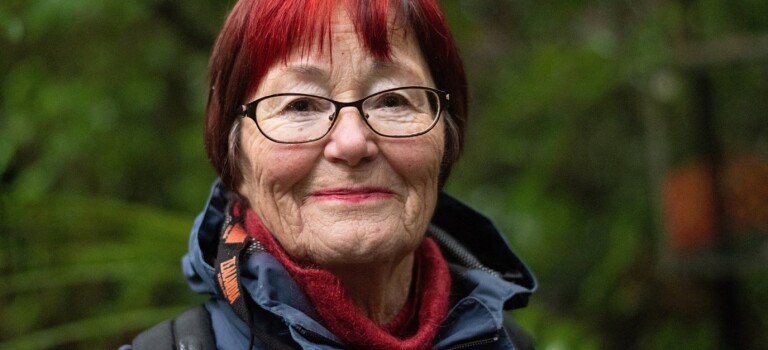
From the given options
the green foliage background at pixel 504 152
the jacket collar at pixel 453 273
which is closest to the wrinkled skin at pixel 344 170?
the jacket collar at pixel 453 273

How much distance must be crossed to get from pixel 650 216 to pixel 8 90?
284 centimetres

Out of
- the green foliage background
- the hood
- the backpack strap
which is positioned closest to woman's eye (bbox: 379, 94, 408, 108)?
the hood

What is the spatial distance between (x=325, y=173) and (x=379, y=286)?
330 millimetres

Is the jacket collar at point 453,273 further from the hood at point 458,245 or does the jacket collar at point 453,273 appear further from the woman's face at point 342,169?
the woman's face at point 342,169

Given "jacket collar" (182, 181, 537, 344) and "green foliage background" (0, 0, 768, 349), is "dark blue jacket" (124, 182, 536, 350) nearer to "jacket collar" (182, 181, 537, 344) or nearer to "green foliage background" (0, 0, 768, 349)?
"jacket collar" (182, 181, 537, 344)

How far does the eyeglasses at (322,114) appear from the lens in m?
1.83

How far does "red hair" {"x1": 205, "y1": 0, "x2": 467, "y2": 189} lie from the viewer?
1.83 meters

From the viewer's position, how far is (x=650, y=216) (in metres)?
4.19

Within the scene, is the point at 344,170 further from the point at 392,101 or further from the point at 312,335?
the point at 312,335

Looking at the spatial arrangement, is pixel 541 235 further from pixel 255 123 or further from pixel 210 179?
pixel 255 123

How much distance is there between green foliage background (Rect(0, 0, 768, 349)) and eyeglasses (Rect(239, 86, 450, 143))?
1273mm

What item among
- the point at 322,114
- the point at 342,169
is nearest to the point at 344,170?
the point at 342,169

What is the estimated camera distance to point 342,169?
1.84 metres

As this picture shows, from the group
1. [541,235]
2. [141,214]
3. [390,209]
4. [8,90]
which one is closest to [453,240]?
[390,209]
